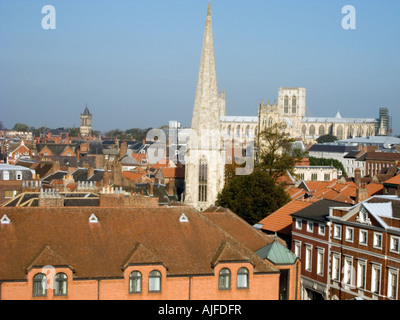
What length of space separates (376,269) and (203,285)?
12.1 m

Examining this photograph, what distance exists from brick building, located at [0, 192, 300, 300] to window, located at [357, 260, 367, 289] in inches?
294

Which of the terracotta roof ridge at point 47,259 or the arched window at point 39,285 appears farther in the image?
the terracotta roof ridge at point 47,259

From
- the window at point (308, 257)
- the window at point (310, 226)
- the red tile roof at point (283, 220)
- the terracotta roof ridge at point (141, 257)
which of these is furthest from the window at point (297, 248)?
the terracotta roof ridge at point (141, 257)

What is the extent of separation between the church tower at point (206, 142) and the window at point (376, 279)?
104 ft

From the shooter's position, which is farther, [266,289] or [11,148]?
[11,148]

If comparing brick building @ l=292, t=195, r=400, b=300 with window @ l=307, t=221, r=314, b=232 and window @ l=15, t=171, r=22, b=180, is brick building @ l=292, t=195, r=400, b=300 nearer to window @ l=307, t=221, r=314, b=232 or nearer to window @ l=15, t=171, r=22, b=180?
window @ l=307, t=221, r=314, b=232

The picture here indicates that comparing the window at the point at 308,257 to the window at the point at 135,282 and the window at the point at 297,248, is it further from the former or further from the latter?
the window at the point at 135,282

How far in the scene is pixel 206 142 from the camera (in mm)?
64062

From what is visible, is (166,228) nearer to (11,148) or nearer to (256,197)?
(256,197)

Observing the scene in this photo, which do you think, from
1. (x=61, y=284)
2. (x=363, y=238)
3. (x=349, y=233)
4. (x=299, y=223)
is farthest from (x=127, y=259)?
(x=299, y=223)

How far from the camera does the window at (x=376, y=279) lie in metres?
32.5

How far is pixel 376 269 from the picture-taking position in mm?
32750

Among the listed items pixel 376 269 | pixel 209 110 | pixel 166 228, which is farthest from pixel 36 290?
pixel 209 110

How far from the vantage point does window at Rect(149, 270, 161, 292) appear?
24.2 meters
